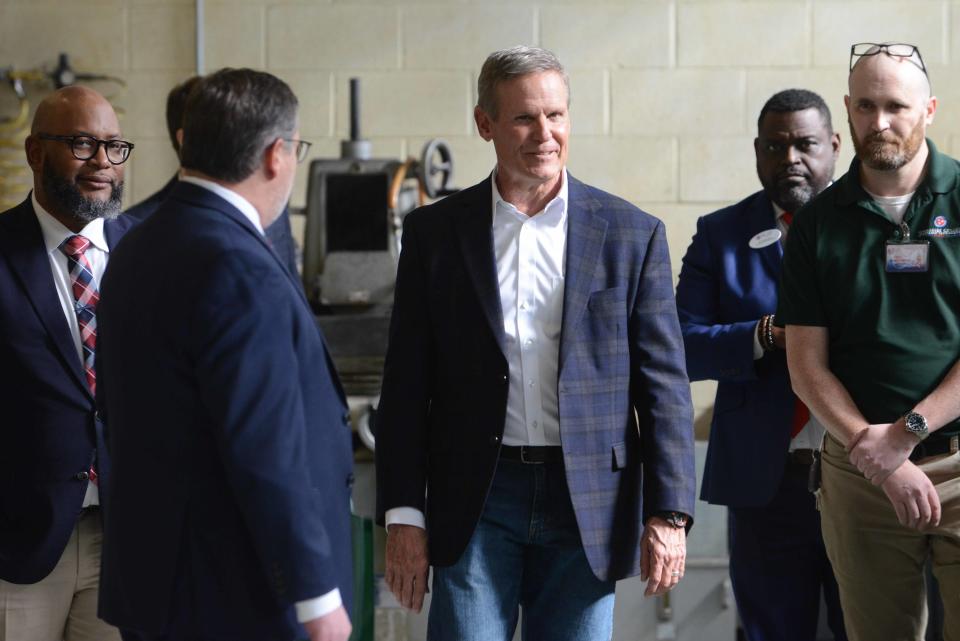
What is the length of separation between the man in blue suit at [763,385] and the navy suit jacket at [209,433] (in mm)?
1197

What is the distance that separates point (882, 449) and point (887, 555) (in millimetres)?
216

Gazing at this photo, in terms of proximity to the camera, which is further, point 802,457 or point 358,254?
point 358,254

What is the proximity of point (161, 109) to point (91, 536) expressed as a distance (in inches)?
94.1

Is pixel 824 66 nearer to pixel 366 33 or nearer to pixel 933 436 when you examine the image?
pixel 366 33

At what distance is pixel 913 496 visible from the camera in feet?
6.72

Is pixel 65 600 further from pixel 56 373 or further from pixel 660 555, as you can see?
pixel 660 555

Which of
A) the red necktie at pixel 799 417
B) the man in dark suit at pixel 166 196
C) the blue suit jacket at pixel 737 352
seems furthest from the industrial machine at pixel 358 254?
the red necktie at pixel 799 417

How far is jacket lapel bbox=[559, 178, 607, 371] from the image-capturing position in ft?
6.23

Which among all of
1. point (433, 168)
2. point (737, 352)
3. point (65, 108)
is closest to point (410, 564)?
point (737, 352)

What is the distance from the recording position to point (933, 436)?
6.91 ft

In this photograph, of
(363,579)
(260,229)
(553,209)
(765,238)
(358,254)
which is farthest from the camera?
Answer: (358,254)

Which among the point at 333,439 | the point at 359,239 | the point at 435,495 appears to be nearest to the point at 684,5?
the point at 359,239

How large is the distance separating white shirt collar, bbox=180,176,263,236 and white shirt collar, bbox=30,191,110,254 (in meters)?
0.63

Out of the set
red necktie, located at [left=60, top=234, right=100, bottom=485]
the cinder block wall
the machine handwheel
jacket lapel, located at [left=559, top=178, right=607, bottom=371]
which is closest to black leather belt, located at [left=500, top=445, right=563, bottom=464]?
jacket lapel, located at [left=559, top=178, right=607, bottom=371]
